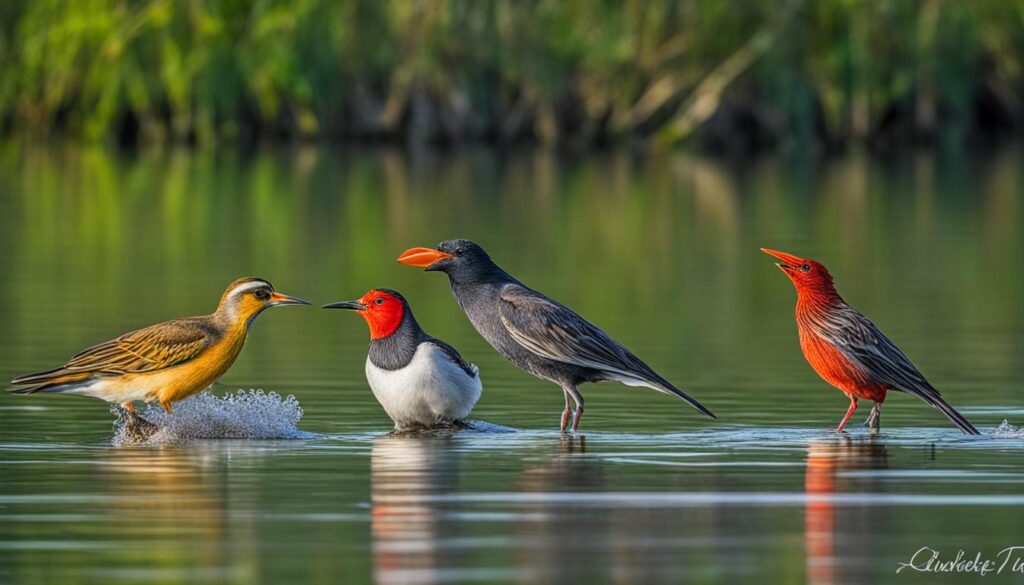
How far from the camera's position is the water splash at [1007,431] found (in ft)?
36.8

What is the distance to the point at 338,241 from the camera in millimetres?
25250

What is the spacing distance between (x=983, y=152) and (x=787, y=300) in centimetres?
2877

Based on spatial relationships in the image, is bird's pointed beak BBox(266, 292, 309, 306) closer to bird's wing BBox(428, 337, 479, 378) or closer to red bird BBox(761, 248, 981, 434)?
bird's wing BBox(428, 337, 479, 378)

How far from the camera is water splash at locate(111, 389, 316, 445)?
11.2m

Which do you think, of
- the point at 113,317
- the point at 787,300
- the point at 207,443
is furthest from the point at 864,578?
the point at 787,300

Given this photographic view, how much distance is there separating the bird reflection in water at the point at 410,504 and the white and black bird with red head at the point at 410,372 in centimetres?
16

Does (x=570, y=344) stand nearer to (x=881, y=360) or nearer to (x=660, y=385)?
(x=660, y=385)

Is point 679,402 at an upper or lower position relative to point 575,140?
lower

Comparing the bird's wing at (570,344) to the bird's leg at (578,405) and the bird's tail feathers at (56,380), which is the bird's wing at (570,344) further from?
the bird's tail feathers at (56,380)

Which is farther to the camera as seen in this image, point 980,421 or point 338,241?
point 338,241

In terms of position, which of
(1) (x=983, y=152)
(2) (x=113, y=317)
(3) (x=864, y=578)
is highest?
(1) (x=983, y=152)

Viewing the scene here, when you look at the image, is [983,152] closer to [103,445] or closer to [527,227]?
[527,227]

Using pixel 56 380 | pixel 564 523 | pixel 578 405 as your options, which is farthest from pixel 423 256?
pixel 564 523

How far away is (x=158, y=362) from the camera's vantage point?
36.4 feet
